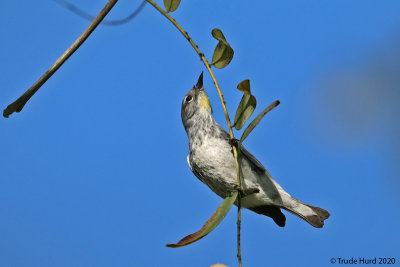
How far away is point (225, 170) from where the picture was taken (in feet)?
8.07

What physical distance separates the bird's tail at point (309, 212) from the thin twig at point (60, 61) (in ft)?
6.01

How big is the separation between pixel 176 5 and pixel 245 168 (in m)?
1.32

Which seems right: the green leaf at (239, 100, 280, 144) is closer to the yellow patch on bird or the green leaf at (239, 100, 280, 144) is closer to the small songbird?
the small songbird

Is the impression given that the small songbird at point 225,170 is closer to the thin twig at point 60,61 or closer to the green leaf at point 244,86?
the green leaf at point 244,86

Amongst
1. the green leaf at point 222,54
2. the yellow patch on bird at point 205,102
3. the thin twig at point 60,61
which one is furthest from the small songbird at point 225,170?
the thin twig at point 60,61

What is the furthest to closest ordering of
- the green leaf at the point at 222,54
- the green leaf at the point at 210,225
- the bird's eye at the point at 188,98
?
the bird's eye at the point at 188,98, the green leaf at the point at 222,54, the green leaf at the point at 210,225

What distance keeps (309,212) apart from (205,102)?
988 millimetres

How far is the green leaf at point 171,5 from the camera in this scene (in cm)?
155

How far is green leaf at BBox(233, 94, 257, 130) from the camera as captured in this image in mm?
1440

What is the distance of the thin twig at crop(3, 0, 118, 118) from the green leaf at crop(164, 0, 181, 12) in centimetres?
20

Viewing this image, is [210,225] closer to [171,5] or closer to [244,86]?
[244,86]

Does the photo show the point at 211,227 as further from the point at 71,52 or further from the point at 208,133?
the point at 208,133

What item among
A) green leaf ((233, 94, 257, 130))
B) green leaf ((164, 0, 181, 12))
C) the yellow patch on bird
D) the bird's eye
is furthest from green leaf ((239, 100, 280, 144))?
the bird's eye

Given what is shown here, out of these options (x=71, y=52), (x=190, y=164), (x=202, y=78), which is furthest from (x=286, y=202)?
(x=71, y=52)
